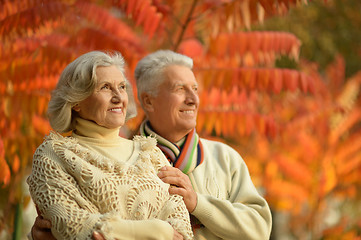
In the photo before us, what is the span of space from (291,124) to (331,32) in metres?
3.23

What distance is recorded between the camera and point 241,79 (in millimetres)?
5031

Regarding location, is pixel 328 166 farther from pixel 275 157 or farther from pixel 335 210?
pixel 335 210

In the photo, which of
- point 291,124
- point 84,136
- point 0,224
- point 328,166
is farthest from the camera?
point 328,166

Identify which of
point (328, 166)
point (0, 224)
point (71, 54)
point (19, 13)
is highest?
point (19, 13)

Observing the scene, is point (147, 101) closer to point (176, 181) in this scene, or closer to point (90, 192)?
point (176, 181)

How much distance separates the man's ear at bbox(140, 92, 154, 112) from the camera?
3.27 metres

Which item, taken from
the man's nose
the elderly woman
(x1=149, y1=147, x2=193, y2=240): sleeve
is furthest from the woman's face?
the man's nose

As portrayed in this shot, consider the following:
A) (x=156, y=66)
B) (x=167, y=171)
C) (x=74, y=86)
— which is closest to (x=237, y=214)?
(x=167, y=171)

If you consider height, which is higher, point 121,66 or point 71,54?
point 121,66

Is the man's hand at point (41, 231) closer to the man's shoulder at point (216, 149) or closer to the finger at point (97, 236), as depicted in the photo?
the finger at point (97, 236)

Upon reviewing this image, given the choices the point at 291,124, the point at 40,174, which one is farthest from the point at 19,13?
the point at 291,124

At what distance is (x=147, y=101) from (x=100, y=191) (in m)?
1.08

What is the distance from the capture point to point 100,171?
2367 mm

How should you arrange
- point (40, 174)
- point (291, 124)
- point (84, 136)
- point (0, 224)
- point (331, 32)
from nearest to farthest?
point (40, 174) < point (84, 136) < point (0, 224) < point (291, 124) < point (331, 32)
